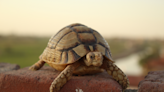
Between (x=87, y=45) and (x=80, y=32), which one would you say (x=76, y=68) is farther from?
(x=80, y=32)

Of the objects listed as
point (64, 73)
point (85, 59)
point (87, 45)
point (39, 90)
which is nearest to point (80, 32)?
point (87, 45)

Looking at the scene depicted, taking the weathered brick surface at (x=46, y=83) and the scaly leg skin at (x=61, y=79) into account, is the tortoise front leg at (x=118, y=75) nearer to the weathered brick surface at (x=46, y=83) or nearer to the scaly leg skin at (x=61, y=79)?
the weathered brick surface at (x=46, y=83)

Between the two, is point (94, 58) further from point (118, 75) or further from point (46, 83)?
point (46, 83)

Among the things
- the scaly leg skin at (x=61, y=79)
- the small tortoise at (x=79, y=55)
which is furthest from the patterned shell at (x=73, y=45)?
the scaly leg skin at (x=61, y=79)

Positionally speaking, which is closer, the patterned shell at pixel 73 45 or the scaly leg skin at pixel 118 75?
the patterned shell at pixel 73 45

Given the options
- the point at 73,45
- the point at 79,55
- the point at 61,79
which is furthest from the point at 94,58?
the point at 61,79

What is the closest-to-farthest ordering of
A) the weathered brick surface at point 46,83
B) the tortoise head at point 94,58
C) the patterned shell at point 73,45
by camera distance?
the tortoise head at point 94,58, the weathered brick surface at point 46,83, the patterned shell at point 73,45

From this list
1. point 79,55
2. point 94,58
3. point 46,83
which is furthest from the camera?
point 46,83
